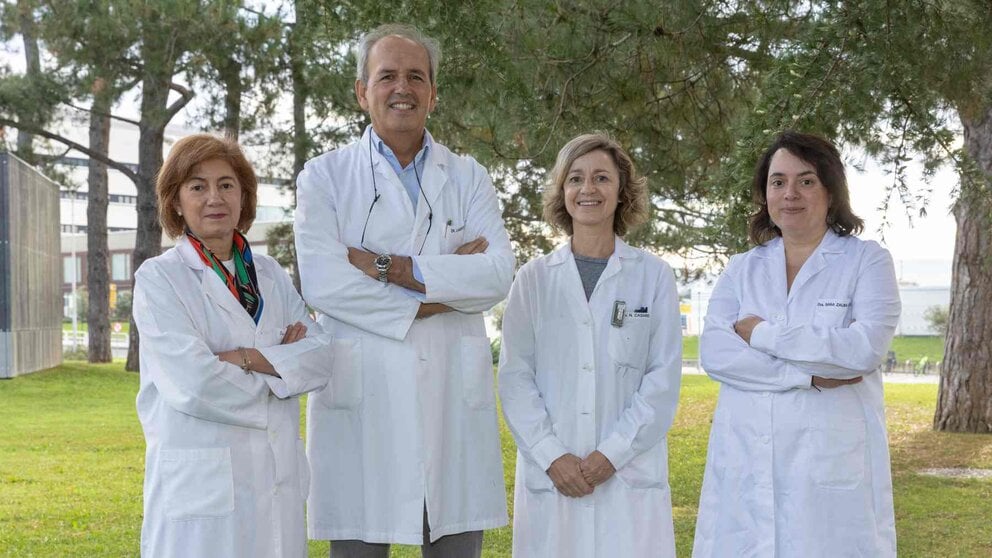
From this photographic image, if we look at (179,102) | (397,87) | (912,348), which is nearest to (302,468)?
(397,87)

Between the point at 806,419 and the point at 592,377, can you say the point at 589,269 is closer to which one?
the point at 592,377

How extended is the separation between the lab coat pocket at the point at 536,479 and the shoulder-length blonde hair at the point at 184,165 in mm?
1298

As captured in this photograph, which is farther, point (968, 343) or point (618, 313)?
point (968, 343)

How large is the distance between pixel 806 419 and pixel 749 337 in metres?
0.31

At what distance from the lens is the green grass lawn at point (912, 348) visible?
112 feet

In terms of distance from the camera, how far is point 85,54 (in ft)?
46.0

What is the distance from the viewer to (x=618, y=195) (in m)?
3.70

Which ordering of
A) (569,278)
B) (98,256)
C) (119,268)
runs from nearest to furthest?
(569,278), (98,256), (119,268)

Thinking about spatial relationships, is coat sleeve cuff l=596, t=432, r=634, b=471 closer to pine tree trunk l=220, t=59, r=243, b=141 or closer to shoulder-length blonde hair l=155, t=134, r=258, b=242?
shoulder-length blonde hair l=155, t=134, r=258, b=242

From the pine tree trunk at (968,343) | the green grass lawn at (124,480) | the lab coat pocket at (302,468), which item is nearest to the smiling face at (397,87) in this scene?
the lab coat pocket at (302,468)

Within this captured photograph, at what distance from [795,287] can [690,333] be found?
132 ft

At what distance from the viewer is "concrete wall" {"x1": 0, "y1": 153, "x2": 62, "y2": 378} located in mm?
16406

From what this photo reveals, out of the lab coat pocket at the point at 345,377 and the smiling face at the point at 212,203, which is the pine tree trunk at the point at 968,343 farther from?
the smiling face at the point at 212,203

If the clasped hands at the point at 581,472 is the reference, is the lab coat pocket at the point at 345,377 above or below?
above
